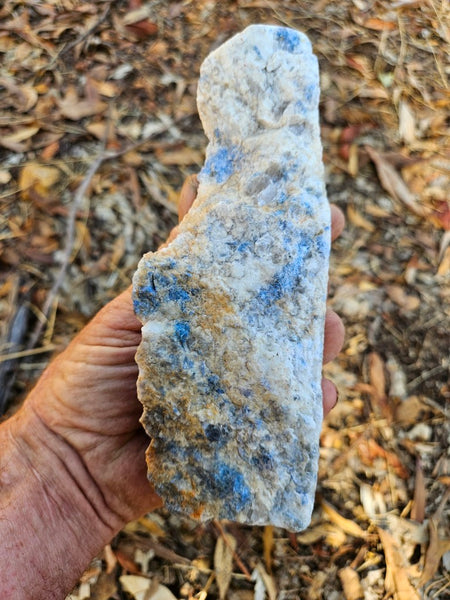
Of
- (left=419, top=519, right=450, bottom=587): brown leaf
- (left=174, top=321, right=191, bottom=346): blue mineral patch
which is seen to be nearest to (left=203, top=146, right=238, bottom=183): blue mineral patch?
(left=174, top=321, right=191, bottom=346): blue mineral patch

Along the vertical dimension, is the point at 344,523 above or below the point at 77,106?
below

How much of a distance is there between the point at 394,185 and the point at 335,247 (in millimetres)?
431

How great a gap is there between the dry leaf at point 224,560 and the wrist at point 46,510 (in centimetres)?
43

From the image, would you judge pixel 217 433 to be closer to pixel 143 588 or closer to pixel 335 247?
pixel 143 588

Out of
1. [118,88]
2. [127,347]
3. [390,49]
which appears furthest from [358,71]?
[127,347]

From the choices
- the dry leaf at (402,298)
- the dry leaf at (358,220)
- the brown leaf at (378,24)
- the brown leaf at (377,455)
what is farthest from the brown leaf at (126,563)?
the brown leaf at (378,24)

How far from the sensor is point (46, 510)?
1725 mm

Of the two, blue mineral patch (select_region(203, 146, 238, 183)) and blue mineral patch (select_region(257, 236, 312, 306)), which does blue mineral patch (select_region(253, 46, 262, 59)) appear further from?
blue mineral patch (select_region(257, 236, 312, 306))

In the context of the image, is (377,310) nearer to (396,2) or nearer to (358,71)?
(358,71)

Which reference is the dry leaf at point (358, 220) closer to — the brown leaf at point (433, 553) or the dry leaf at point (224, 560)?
the brown leaf at point (433, 553)

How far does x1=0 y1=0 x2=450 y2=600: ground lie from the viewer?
2031 mm

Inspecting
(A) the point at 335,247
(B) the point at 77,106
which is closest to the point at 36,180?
(B) the point at 77,106

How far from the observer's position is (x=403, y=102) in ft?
9.20

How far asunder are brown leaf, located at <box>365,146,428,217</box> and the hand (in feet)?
3.46
